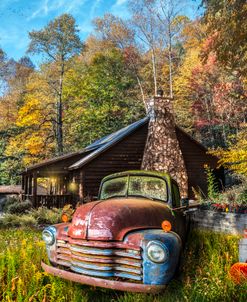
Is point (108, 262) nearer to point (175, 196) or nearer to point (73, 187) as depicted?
point (175, 196)

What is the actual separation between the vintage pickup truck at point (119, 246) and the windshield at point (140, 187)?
0.38 m

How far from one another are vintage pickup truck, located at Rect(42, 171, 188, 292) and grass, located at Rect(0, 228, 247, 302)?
240mm

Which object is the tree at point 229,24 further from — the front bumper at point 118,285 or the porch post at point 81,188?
the porch post at point 81,188

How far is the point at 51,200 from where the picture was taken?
2119 centimetres

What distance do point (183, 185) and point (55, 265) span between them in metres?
14.6

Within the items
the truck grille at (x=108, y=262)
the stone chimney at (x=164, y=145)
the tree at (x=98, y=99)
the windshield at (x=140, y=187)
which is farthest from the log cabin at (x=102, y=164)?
the truck grille at (x=108, y=262)

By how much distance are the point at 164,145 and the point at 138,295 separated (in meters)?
15.2

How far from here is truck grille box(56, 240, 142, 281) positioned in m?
4.51

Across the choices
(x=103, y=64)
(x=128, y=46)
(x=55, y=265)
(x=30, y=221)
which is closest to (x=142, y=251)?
(x=55, y=265)

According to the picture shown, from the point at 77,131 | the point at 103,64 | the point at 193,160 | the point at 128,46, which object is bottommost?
the point at 193,160

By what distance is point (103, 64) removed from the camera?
38.8m

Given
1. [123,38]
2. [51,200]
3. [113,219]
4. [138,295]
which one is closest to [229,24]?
[113,219]

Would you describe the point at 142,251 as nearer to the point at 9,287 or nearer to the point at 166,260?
the point at 166,260

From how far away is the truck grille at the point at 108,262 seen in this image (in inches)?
178
